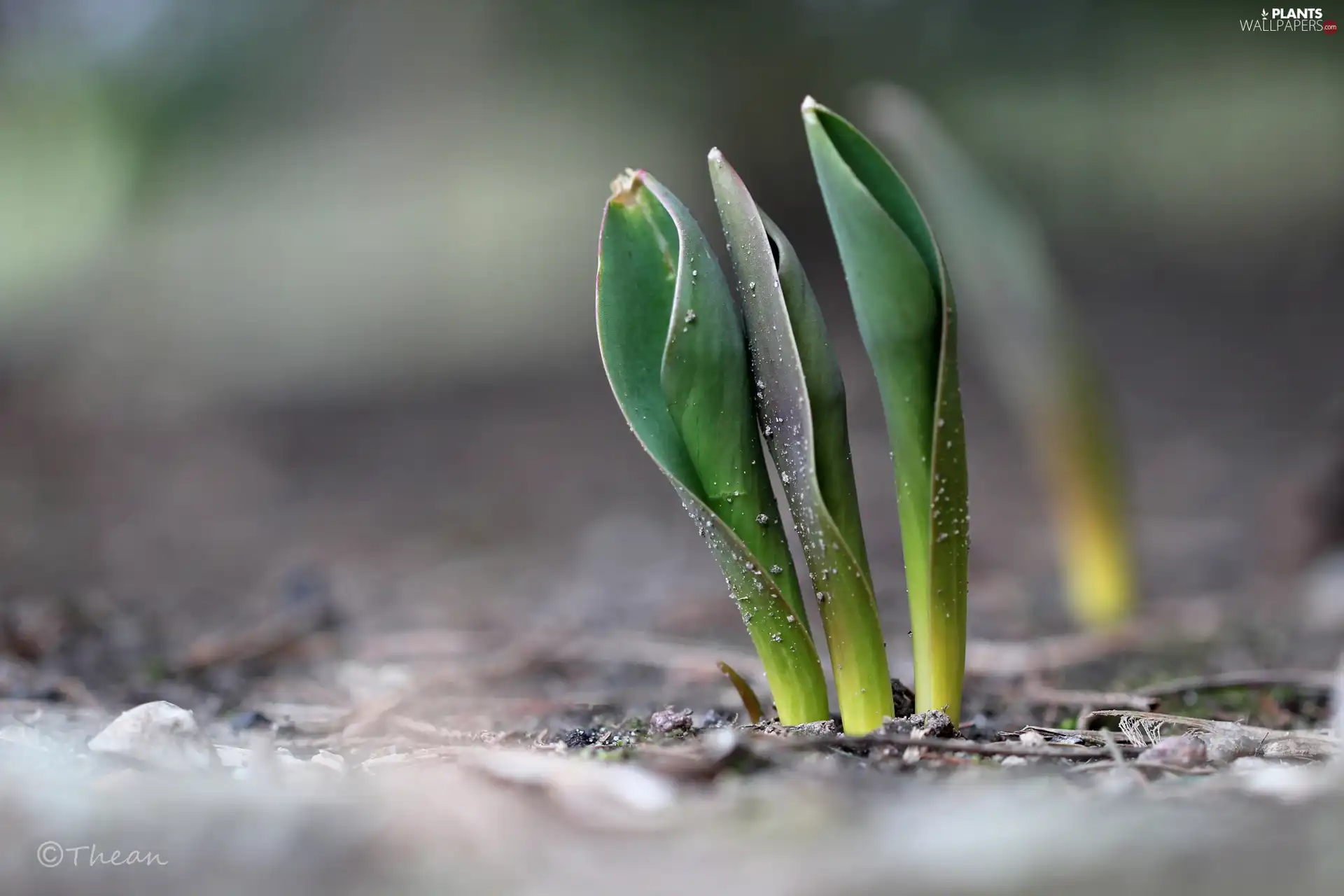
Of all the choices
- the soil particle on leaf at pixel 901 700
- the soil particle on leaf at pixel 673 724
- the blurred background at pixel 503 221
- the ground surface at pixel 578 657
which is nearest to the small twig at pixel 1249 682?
the ground surface at pixel 578 657

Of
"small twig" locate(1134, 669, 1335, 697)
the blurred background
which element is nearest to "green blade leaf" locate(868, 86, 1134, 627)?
"small twig" locate(1134, 669, 1335, 697)

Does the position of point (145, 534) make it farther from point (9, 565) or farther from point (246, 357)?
point (246, 357)

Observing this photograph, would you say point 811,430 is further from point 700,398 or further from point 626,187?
point 626,187

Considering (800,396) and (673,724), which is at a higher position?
(800,396)

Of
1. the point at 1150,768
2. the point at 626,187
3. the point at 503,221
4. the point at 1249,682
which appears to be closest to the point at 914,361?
the point at 626,187

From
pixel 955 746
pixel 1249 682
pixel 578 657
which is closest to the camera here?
pixel 955 746

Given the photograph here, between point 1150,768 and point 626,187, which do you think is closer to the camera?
point 1150,768

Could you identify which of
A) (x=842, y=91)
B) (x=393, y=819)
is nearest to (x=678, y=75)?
(x=842, y=91)
